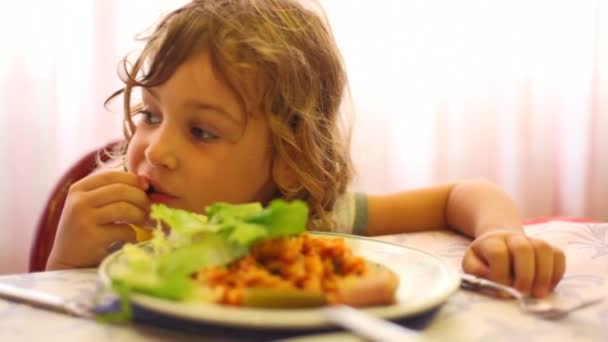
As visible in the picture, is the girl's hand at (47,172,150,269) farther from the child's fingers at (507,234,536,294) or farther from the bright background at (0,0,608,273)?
the bright background at (0,0,608,273)

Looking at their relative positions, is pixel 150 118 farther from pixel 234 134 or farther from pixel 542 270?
pixel 542 270

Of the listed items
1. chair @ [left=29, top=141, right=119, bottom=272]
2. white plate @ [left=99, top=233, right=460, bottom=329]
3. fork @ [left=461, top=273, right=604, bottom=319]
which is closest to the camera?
white plate @ [left=99, top=233, right=460, bottom=329]

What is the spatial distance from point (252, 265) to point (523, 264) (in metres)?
0.28

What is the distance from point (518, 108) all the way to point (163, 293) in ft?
5.60

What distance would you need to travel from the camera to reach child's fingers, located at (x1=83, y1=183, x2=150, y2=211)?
0.82 m

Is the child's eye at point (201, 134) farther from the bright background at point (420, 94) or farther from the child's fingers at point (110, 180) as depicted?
the bright background at point (420, 94)

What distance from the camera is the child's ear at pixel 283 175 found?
0.98 metres

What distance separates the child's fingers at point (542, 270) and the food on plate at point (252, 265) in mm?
165

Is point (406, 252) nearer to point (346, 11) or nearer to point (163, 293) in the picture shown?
point (163, 293)

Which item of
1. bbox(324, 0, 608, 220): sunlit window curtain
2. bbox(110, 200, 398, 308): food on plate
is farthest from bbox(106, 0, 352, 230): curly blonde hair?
bbox(324, 0, 608, 220): sunlit window curtain

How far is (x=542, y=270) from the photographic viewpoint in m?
0.64

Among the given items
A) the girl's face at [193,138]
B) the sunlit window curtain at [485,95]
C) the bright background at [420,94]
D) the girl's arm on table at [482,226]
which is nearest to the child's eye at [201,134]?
the girl's face at [193,138]

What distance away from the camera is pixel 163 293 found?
48 centimetres

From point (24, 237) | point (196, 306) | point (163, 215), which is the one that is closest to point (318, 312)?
point (196, 306)
